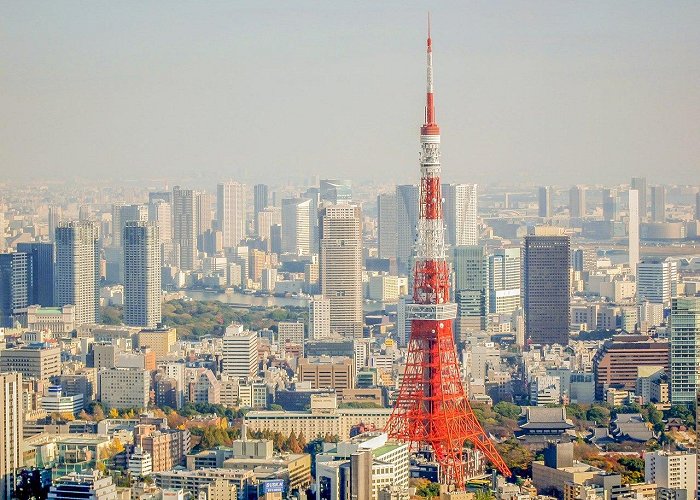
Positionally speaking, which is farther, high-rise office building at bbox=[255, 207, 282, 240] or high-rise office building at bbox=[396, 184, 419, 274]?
high-rise office building at bbox=[255, 207, 282, 240]

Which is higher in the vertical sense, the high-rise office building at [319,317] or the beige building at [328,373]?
the high-rise office building at [319,317]

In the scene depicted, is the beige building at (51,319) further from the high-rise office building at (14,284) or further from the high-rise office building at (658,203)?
the high-rise office building at (658,203)

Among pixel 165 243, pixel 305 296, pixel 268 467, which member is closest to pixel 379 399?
pixel 268 467

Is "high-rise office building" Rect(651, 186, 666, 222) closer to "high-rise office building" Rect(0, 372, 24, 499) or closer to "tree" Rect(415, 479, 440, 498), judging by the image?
"tree" Rect(415, 479, 440, 498)

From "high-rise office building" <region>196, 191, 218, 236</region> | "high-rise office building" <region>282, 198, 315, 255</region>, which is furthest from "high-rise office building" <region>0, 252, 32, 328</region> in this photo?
"high-rise office building" <region>282, 198, 315, 255</region>

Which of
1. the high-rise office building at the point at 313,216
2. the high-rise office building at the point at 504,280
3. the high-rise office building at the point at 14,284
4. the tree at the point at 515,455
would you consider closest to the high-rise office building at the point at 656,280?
the high-rise office building at the point at 504,280

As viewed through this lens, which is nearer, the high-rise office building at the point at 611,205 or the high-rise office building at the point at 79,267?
the high-rise office building at the point at 611,205
